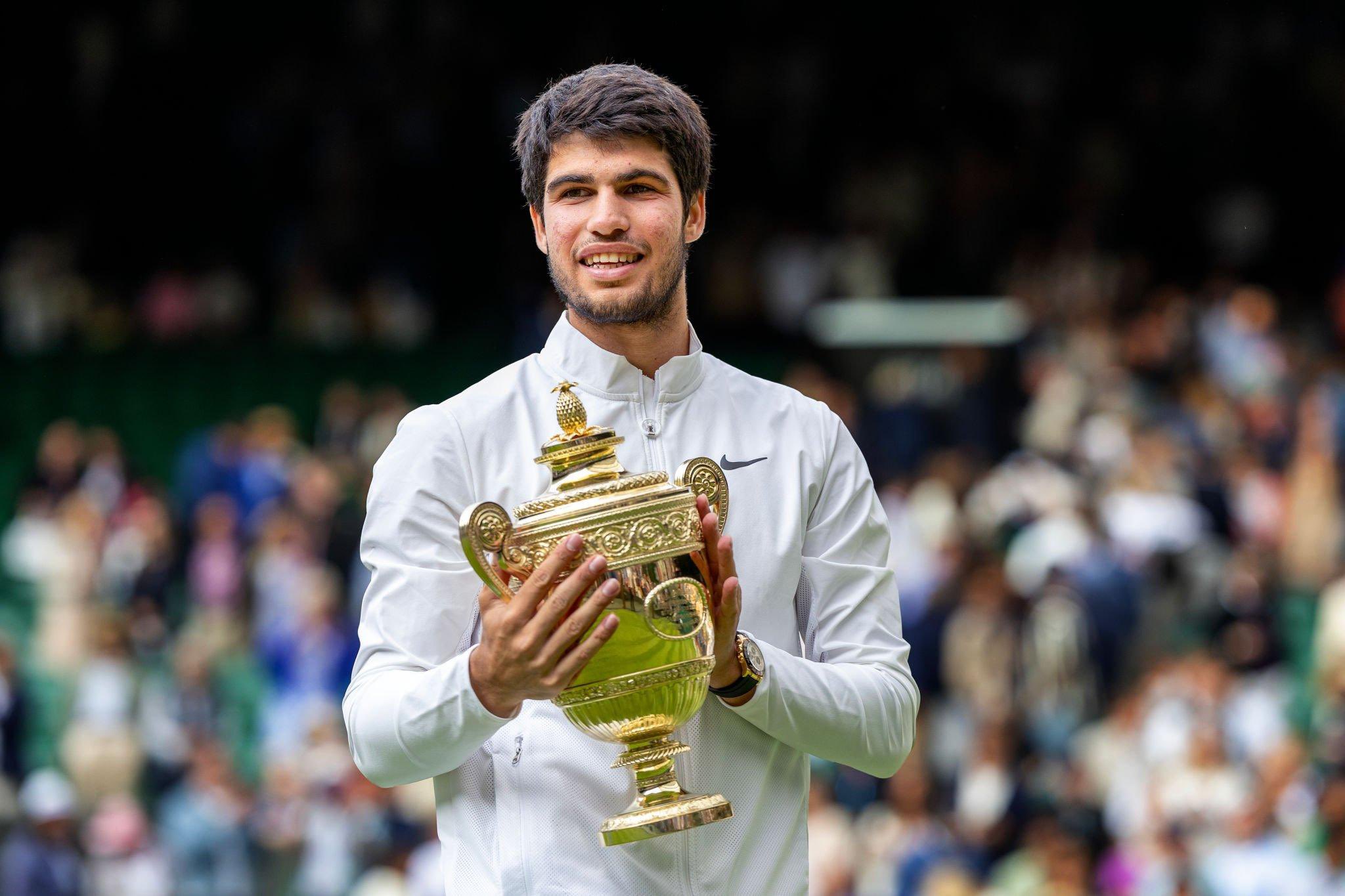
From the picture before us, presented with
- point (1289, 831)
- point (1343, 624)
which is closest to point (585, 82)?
point (1289, 831)

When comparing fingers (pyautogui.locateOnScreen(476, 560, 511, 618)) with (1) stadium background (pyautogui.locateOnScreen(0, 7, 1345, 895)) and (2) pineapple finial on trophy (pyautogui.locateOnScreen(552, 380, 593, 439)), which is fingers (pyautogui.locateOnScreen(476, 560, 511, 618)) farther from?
(1) stadium background (pyautogui.locateOnScreen(0, 7, 1345, 895))

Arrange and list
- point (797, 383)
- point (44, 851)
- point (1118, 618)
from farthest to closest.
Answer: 1. point (797, 383)
2. point (44, 851)
3. point (1118, 618)

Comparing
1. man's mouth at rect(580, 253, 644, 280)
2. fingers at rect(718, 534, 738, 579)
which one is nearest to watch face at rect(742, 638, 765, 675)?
fingers at rect(718, 534, 738, 579)

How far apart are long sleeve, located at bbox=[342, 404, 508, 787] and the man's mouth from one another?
0.27 m

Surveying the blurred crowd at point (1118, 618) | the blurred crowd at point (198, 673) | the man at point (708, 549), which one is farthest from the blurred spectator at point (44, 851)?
the man at point (708, 549)

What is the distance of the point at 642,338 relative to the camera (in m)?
2.81

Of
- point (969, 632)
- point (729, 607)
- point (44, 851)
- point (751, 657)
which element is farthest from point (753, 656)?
point (44, 851)

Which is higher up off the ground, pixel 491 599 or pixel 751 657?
pixel 491 599

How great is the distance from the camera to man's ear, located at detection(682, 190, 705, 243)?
9.17 ft

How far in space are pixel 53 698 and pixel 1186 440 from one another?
6.15m

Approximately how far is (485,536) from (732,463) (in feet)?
1.61

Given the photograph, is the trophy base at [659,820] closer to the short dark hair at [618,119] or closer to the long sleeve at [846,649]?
the long sleeve at [846,649]

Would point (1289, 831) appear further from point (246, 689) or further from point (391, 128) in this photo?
point (391, 128)

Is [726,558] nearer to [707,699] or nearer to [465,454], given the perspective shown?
[707,699]
